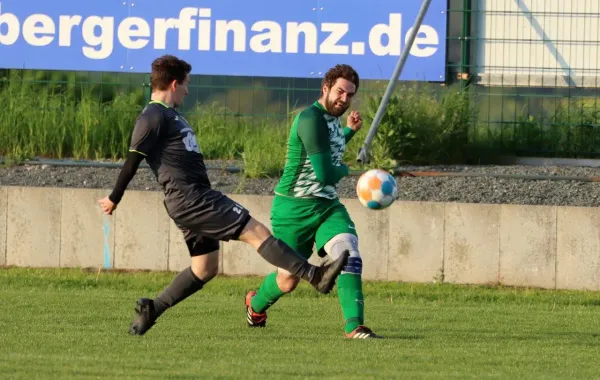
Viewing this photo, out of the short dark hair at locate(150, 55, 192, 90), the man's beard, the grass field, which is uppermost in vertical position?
the short dark hair at locate(150, 55, 192, 90)

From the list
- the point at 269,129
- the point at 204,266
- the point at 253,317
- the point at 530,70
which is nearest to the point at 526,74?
the point at 530,70

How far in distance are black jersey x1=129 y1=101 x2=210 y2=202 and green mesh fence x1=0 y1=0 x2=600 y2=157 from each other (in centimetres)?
767

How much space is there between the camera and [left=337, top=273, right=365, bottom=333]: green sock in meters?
9.33

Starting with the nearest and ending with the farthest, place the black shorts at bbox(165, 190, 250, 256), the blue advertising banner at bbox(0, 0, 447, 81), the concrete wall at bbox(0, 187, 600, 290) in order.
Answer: the black shorts at bbox(165, 190, 250, 256), the concrete wall at bbox(0, 187, 600, 290), the blue advertising banner at bbox(0, 0, 447, 81)

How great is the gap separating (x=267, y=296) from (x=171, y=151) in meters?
1.47

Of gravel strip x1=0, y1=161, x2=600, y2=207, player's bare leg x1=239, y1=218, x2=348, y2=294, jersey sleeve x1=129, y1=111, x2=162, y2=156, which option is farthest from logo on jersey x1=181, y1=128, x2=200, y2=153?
gravel strip x1=0, y1=161, x2=600, y2=207

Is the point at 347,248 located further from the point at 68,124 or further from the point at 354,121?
the point at 68,124

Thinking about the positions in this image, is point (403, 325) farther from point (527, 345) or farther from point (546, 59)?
point (546, 59)

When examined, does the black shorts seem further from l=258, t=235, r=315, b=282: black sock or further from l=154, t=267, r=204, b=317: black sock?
l=154, t=267, r=204, b=317: black sock

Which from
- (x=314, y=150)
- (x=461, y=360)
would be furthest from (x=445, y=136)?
(x=461, y=360)

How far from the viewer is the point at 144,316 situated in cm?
934

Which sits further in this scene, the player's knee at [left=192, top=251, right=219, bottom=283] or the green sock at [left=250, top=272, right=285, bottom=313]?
the green sock at [left=250, top=272, right=285, bottom=313]

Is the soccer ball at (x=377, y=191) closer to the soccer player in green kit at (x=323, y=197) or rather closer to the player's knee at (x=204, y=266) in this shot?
the soccer player in green kit at (x=323, y=197)

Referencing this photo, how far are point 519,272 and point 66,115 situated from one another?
6757 mm
